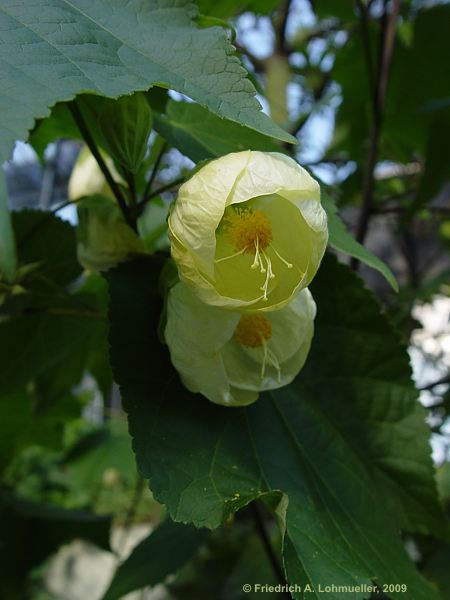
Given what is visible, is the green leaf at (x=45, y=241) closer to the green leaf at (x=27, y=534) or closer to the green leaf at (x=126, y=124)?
the green leaf at (x=126, y=124)

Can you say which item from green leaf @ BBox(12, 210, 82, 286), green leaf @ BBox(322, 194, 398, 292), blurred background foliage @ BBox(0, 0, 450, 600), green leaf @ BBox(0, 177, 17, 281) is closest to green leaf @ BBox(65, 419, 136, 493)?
blurred background foliage @ BBox(0, 0, 450, 600)

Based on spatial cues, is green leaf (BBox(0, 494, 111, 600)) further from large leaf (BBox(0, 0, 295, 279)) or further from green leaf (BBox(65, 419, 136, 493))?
large leaf (BBox(0, 0, 295, 279))

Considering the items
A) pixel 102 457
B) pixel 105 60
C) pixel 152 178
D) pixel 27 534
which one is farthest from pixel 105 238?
pixel 102 457

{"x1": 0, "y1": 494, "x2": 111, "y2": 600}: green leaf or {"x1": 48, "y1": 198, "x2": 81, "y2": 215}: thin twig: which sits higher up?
{"x1": 48, "y1": 198, "x2": 81, "y2": 215}: thin twig

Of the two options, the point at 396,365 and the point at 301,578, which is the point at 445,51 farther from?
the point at 301,578

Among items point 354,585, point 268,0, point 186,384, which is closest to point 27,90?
point 186,384
